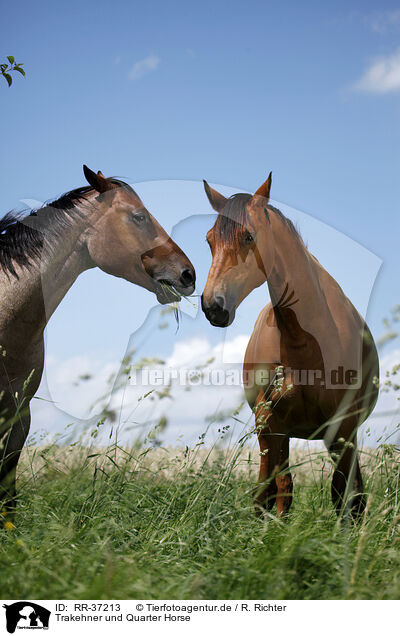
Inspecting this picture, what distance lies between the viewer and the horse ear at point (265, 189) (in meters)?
3.74

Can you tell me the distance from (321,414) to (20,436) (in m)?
2.14

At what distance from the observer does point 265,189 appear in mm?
3758

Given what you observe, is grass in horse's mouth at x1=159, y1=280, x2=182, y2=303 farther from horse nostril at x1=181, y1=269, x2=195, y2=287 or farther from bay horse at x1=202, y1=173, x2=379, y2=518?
bay horse at x1=202, y1=173, x2=379, y2=518

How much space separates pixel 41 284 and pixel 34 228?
0.43 m

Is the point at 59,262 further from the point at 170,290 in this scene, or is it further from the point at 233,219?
the point at 233,219

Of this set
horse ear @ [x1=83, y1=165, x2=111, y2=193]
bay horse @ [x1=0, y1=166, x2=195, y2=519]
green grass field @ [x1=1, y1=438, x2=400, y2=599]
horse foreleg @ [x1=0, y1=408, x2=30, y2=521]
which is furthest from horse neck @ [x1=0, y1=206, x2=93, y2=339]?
green grass field @ [x1=1, y1=438, x2=400, y2=599]

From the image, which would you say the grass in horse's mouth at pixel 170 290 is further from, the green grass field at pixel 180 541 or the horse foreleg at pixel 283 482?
the horse foreleg at pixel 283 482

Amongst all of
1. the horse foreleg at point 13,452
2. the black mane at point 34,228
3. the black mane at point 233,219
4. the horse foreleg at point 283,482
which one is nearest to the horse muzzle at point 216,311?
the black mane at point 233,219

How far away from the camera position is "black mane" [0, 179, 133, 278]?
4.05m

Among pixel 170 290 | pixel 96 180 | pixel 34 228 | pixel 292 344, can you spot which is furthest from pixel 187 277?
pixel 34 228

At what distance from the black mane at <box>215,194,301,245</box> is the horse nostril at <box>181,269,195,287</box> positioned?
0.46 m

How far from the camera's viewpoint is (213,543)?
119 inches
